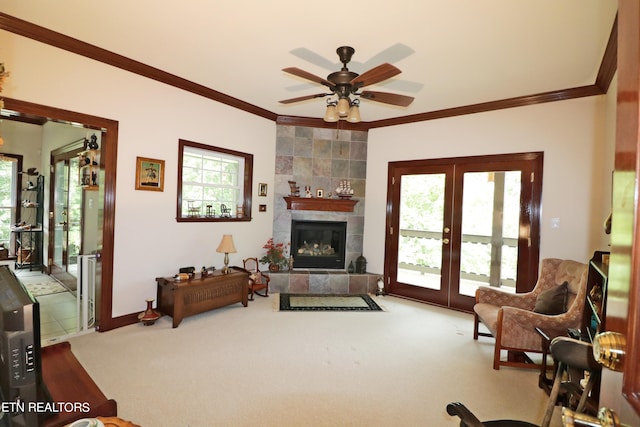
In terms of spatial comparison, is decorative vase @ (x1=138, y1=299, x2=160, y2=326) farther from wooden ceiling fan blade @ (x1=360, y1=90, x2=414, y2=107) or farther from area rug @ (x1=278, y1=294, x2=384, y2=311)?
wooden ceiling fan blade @ (x1=360, y1=90, x2=414, y2=107)

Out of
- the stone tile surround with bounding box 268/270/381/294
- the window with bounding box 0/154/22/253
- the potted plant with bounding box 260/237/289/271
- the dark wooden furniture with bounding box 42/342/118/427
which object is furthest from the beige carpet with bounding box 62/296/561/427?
the window with bounding box 0/154/22/253

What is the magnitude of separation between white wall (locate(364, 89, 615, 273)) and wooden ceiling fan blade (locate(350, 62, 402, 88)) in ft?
8.01

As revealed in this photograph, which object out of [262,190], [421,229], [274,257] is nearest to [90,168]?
[262,190]

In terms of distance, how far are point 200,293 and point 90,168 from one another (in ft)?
6.96

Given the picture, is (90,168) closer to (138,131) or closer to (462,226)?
(138,131)

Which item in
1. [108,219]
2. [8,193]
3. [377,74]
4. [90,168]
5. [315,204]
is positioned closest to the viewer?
[377,74]

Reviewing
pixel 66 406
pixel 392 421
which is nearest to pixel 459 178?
pixel 392 421

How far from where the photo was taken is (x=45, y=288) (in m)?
4.77

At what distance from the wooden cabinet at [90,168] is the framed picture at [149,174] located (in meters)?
0.64

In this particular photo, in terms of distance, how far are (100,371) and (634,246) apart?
10.5 ft

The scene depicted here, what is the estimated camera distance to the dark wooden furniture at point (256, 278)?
4.46m

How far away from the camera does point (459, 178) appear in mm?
4391

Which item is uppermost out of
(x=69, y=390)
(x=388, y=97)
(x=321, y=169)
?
(x=388, y=97)

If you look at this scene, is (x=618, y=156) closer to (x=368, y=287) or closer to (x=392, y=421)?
(x=392, y=421)
